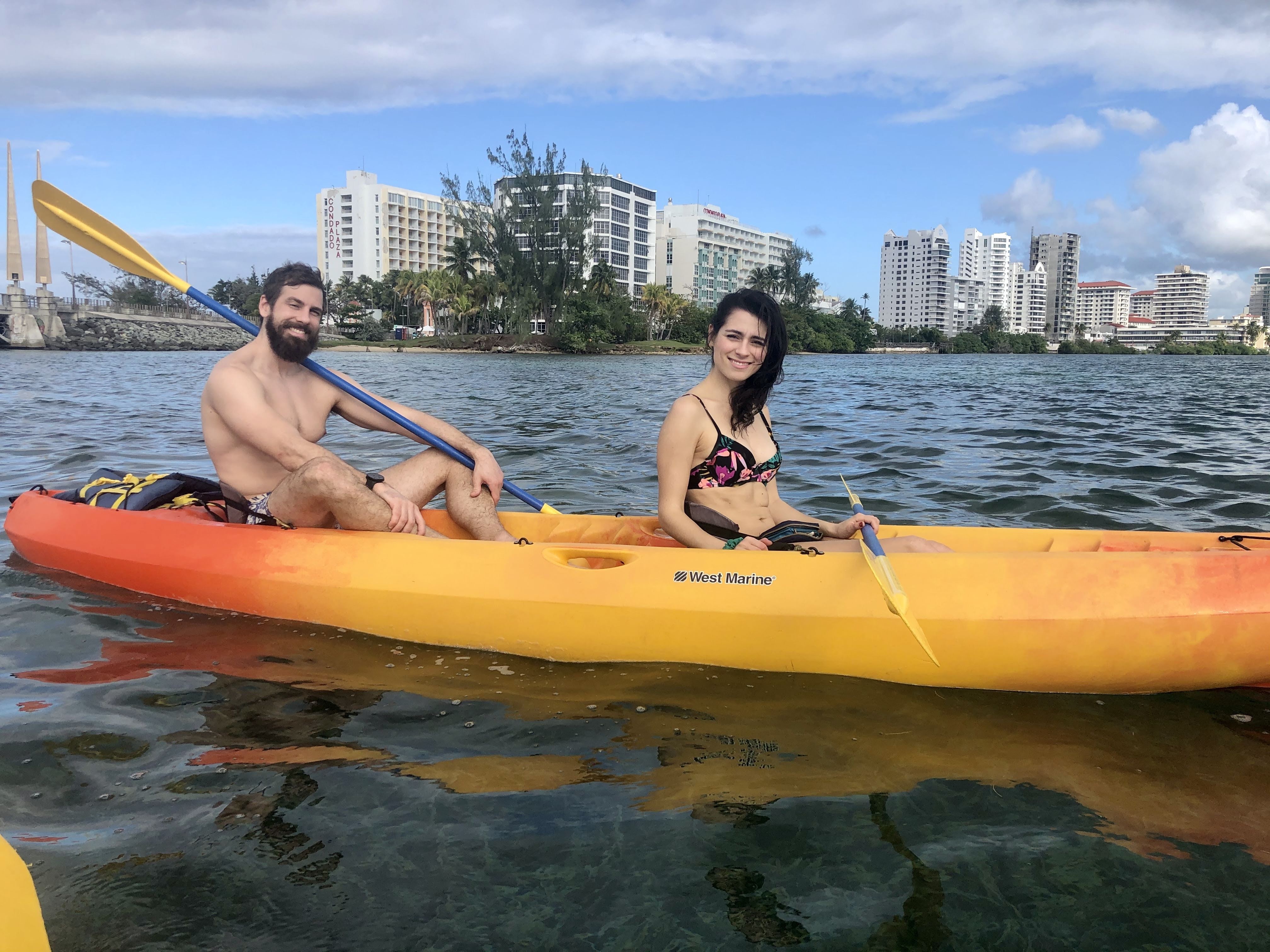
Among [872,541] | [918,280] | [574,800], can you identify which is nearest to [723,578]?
[872,541]

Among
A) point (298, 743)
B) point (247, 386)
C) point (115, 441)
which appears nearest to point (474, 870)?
point (298, 743)

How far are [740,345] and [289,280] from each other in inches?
78.7

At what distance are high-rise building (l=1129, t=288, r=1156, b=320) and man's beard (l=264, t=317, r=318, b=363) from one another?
213856 mm

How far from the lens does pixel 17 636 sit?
3.40 metres

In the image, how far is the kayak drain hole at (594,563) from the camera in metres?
3.59

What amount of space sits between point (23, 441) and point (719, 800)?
31.1 ft

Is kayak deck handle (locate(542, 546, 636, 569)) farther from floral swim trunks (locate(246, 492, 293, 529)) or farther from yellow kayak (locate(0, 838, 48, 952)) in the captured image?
yellow kayak (locate(0, 838, 48, 952))

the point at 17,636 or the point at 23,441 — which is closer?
the point at 17,636

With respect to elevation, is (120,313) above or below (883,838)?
above

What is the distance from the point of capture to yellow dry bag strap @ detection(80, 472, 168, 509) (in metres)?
4.20

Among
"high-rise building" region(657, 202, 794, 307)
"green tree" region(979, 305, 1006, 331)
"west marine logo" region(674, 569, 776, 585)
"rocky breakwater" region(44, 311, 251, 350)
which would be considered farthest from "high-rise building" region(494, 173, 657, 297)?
"west marine logo" region(674, 569, 776, 585)

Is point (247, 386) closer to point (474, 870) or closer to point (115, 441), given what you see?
point (474, 870)

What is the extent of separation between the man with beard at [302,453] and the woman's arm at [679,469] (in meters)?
0.82

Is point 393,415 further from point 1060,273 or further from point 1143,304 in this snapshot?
point 1143,304
